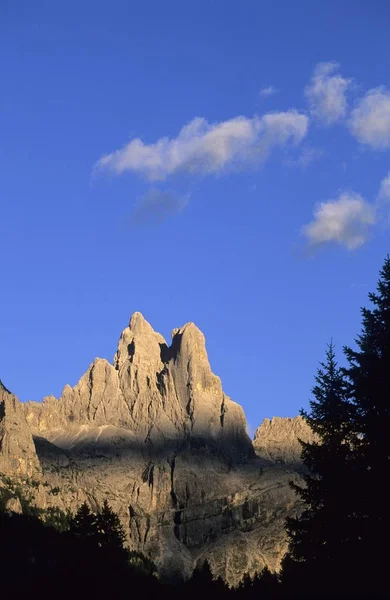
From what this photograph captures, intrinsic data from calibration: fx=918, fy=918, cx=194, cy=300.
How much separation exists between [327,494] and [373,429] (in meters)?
3.74

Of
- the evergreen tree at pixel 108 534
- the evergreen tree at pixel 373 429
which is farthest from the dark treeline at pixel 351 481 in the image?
the evergreen tree at pixel 108 534

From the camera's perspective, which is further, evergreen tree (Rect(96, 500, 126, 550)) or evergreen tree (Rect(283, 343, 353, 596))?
evergreen tree (Rect(96, 500, 126, 550))

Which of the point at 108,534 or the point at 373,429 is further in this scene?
the point at 108,534

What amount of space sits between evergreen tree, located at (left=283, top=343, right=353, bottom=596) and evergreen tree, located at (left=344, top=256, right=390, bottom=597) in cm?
73

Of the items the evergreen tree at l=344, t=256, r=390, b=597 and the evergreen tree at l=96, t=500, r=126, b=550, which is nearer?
the evergreen tree at l=344, t=256, r=390, b=597

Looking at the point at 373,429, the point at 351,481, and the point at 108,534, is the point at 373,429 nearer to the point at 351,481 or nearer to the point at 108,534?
the point at 351,481

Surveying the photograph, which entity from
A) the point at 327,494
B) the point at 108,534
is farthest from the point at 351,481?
the point at 108,534

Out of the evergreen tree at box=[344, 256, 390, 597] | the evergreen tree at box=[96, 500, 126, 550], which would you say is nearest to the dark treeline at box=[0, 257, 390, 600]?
the evergreen tree at box=[344, 256, 390, 597]

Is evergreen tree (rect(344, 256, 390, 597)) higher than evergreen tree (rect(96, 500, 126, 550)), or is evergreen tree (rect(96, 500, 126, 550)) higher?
evergreen tree (rect(96, 500, 126, 550))

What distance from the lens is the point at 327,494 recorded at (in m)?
37.1

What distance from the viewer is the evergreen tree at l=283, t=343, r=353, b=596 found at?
117 feet

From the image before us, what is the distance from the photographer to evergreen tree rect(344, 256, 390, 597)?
3347 cm

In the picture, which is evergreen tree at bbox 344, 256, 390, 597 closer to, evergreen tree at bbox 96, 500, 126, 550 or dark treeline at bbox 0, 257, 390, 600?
dark treeline at bbox 0, 257, 390, 600

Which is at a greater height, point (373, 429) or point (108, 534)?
point (108, 534)
